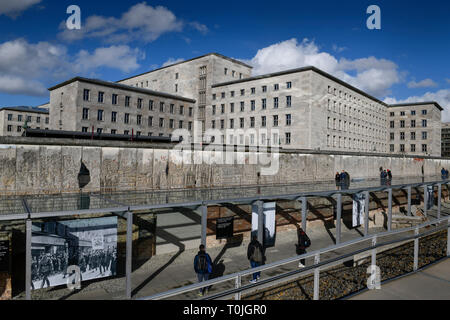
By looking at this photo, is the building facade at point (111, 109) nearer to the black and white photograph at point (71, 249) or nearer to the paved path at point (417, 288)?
the black and white photograph at point (71, 249)

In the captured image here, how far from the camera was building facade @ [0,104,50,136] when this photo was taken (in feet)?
256

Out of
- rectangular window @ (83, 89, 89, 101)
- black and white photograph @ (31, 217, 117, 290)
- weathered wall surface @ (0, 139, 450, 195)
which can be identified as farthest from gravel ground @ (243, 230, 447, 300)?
rectangular window @ (83, 89, 89, 101)

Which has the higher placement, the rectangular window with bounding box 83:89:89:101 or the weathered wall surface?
the rectangular window with bounding box 83:89:89:101

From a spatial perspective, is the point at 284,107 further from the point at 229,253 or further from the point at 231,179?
the point at 229,253

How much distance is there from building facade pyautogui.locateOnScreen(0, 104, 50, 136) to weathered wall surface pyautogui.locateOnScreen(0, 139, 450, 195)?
7219 centimetres

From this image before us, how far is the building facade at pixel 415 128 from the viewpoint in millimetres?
72625

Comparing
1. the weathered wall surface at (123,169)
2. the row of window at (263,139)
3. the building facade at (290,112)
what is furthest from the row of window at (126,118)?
the weathered wall surface at (123,169)

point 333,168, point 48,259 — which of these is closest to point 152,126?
point 333,168

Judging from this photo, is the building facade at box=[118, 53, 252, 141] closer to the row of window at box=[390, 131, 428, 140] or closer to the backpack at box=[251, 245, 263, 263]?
the row of window at box=[390, 131, 428, 140]

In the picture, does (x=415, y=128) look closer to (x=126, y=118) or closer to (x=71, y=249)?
(x=126, y=118)

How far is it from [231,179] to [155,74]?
2100 inches

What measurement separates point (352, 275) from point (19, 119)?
89499 mm

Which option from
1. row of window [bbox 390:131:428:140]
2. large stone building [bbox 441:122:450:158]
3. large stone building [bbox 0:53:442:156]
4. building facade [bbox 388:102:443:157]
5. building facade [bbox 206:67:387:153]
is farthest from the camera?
large stone building [bbox 441:122:450:158]
